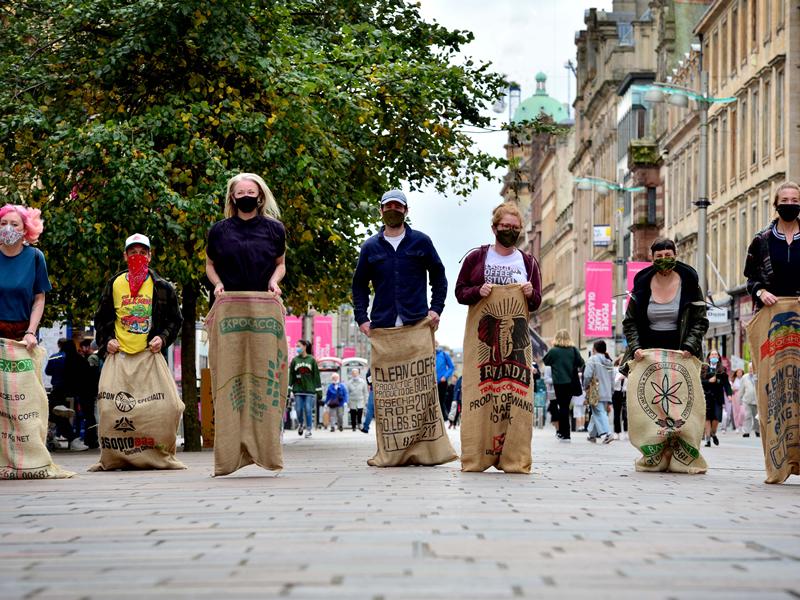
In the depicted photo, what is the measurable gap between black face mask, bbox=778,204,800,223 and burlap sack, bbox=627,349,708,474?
63.1 inches

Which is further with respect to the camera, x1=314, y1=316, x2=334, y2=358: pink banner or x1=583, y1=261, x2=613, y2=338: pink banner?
x1=314, y1=316, x2=334, y2=358: pink banner

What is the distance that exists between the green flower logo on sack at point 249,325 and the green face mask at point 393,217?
65.6 inches

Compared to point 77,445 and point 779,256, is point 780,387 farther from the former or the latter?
point 77,445

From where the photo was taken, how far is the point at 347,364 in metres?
78.8

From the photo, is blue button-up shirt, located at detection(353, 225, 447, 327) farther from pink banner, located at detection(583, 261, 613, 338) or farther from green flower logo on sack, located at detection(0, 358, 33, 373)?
pink banner, located at detection(583, 261, 613, 338)

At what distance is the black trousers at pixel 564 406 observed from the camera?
2712 cm

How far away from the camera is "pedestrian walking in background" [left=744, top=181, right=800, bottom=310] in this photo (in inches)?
481

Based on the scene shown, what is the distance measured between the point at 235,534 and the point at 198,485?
3835 mm

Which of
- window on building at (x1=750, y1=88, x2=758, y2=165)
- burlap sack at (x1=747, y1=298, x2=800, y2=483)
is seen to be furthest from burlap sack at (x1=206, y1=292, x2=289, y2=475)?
window on building at (x1=750, y1=88, x2=758, y2=165)

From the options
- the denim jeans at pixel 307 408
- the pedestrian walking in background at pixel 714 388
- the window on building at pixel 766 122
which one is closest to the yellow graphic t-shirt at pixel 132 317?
the pedestrian walking in background at pixel 714 388

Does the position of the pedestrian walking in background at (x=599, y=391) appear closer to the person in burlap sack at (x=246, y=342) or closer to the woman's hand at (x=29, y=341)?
the person in burlap sack at (x=246, y=342)

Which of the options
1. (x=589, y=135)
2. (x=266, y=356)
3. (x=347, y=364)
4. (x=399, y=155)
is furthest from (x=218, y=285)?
(x=589, y=135)

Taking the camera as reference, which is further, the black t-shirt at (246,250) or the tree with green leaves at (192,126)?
the tree with green leaves at (192,126)

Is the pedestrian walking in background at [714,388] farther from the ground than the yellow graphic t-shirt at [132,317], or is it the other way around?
the yellow graphic t-shirt at [132,317]
